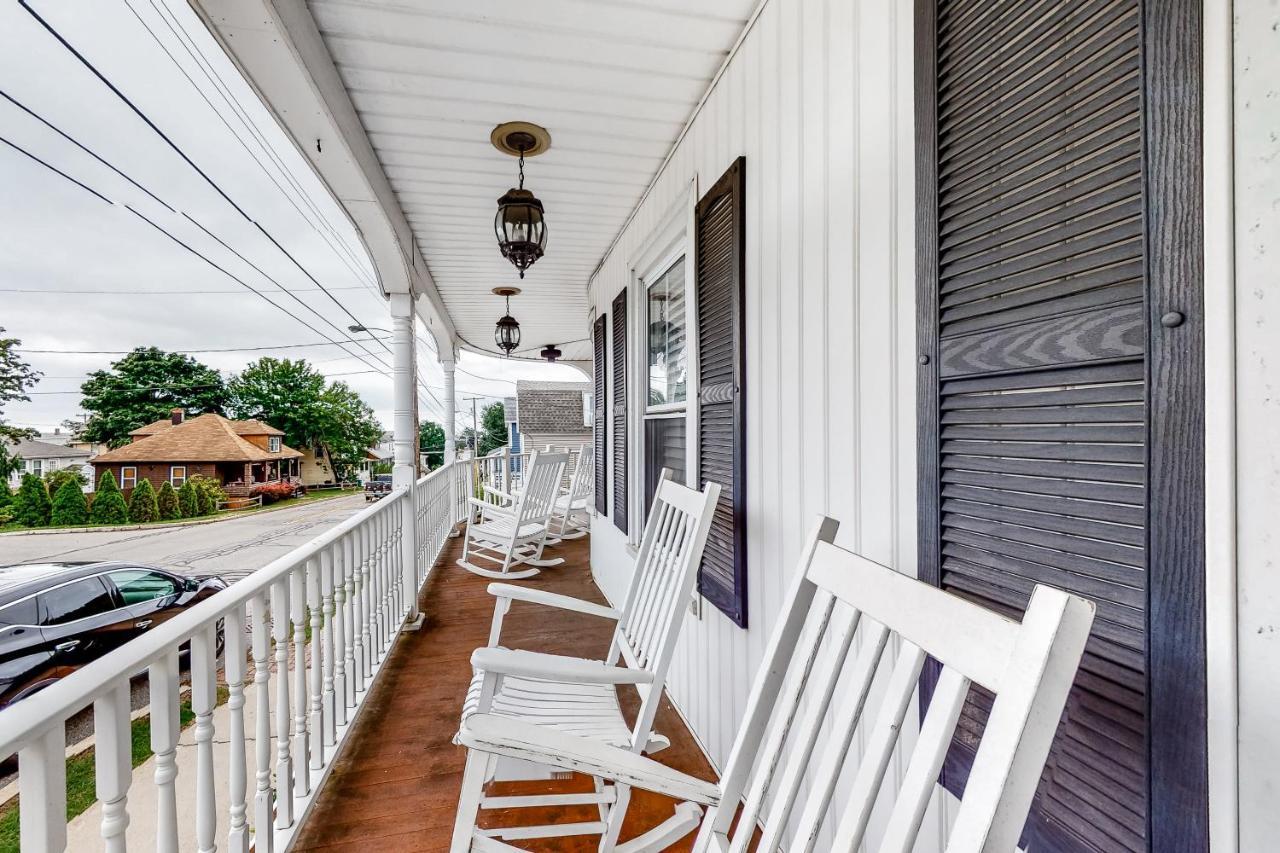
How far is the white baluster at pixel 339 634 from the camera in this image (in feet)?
6.83

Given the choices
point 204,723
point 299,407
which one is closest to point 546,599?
point 204,723

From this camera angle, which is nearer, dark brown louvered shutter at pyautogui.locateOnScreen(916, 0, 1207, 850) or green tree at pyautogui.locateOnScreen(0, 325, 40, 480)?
dark brown louvered shutter at pyautogui.locateOnScreen(916, 0, 1207, 850)

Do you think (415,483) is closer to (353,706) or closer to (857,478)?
(353,706)

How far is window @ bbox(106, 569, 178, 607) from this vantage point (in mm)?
2078

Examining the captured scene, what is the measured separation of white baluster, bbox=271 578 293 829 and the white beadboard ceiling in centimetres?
180

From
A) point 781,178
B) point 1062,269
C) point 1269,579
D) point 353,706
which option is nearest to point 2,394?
point 353,706

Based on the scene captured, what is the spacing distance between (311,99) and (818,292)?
1742 mm

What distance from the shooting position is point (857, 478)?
1230 millimetres

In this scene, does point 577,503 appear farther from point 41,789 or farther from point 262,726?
point 41,789

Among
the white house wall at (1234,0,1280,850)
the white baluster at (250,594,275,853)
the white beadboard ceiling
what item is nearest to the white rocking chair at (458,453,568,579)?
the white beadboard ceiling

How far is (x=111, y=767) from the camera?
0.88 metres

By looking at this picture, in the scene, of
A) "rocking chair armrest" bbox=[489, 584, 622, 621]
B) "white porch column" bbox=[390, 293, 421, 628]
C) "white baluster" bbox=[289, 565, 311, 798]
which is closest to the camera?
"white baluster" bbox=[289, 565, 311, 798]

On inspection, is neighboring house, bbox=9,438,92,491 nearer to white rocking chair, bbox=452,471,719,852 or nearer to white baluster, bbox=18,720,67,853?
white baluster, bbox=18,720,67,853

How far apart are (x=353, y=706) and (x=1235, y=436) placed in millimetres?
2734
